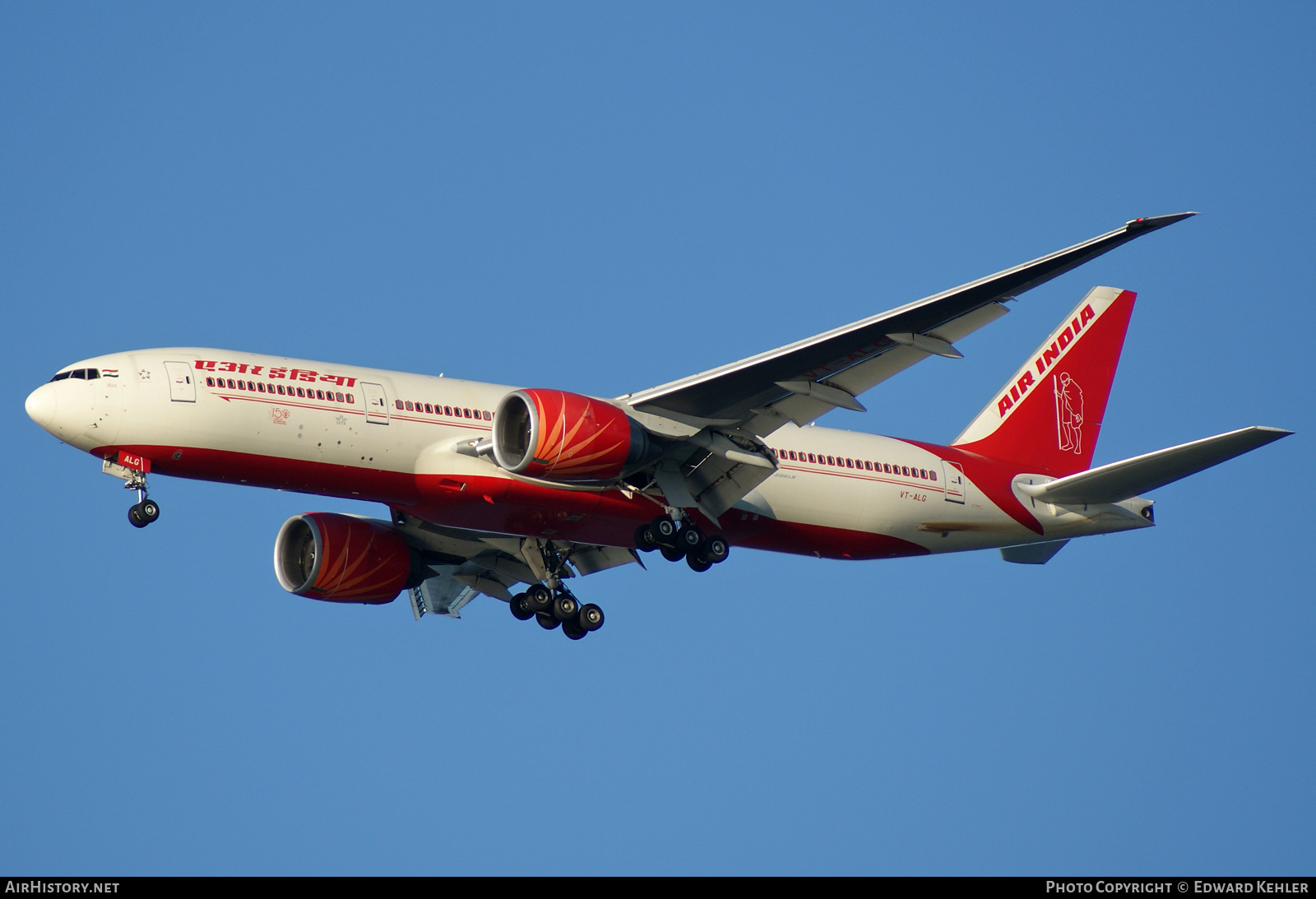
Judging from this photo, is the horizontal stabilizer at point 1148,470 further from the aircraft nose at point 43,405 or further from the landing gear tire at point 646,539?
the aircraft nose at point 43,405

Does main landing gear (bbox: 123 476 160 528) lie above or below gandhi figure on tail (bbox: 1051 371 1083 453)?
below

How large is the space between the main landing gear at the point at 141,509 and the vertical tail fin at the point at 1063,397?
67.0 feet

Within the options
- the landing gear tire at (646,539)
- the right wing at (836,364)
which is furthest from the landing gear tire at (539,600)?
the right wing at (836,364)

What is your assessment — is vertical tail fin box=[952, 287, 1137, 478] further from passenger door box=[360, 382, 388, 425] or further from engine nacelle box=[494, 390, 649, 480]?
passenger door box=[360, 382, 388, 425]

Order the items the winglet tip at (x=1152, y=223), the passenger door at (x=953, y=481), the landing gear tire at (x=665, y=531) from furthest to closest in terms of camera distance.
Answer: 1. the passenger door at (x=953, y=481)
2. the landing gear tire at (x=665, y=531)
3. the winglet tip at (x=1152, y=223)

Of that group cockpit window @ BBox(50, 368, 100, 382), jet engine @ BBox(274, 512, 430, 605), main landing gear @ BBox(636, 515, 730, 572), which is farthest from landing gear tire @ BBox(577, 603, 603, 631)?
cockpit window @ BBox(50, 368, 100, 382)

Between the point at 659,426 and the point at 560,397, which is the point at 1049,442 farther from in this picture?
the point at 560,397

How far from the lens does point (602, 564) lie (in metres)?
40.0

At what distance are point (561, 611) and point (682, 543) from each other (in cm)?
469

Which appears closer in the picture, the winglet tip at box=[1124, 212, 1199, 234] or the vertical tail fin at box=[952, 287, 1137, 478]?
the winglet tip at box=[1124, 212, 1199, 234]

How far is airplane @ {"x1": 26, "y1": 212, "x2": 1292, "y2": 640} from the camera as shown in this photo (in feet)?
102

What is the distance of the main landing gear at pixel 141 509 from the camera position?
3150 cm

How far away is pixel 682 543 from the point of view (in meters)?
34.4

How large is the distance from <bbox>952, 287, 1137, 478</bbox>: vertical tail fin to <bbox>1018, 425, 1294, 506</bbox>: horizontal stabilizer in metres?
1.43
